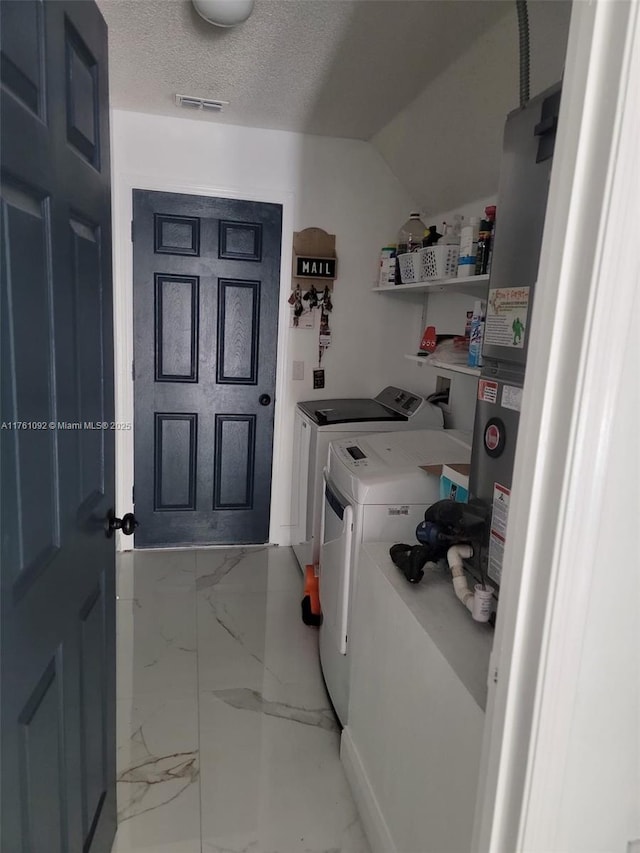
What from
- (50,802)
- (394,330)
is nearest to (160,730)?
(50,802)

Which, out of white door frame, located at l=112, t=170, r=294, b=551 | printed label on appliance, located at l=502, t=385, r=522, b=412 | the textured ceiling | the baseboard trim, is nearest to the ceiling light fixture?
the textured ceiling

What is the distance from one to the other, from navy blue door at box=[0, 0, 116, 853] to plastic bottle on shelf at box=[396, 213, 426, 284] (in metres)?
1.89

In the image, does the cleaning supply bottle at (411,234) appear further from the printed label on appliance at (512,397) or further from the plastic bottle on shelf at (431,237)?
the printed label on appliance at (512,397)

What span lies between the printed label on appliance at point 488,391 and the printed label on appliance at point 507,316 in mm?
96

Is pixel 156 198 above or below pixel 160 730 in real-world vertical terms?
above

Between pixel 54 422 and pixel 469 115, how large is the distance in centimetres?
216

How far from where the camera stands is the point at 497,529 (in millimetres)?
1277

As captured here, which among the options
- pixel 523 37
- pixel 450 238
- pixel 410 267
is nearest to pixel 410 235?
pixel 410 267

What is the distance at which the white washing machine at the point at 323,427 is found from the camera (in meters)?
2.81

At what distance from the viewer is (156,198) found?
3066 millimetres

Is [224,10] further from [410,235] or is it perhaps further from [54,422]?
[54,422]

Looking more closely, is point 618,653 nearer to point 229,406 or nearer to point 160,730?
point 160,730

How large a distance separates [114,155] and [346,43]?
4.85 ft

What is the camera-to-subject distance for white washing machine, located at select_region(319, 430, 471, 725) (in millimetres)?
1858
